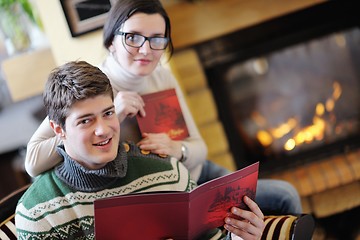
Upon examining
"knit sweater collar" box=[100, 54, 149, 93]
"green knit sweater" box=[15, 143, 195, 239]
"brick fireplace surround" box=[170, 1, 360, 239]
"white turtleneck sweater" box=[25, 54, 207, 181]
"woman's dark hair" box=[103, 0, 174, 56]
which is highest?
"woman's dark hair" box=[103, 0, 174, 56]

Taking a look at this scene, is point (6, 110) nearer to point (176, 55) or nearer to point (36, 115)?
point (36, 115)

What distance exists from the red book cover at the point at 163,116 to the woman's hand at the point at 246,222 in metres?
0.41

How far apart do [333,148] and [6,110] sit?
5.20 ft

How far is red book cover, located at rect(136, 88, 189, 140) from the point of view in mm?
1444

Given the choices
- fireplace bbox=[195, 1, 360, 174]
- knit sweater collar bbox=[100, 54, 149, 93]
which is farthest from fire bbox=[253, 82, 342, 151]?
knit sweater collar bbox=[100, 54, 149, 93]

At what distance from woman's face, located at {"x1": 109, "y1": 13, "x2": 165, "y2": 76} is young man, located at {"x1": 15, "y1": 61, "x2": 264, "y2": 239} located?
0.28 m

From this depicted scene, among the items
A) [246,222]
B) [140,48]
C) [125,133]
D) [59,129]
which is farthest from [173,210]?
[140,48]

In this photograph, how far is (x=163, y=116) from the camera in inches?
58.1

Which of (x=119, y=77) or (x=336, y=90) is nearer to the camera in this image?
(x=119, y=77)

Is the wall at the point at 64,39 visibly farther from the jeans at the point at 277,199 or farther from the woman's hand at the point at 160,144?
the jeans at the point at 277,199

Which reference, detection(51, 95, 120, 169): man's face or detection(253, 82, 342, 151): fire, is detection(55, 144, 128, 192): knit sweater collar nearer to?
detection(51, 95, 120, 169): man's face

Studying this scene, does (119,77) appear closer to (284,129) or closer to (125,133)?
(125,133)

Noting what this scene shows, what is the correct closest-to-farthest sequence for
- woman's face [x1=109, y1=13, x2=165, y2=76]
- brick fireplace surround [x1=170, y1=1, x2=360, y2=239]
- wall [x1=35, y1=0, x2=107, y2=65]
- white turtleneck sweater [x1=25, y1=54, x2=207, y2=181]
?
white turtleneck sweater [x1=25, y1=54, x2=207, y2=181] < woman's face [x1=109, y1=13, x2=165, y2=76] < wall [x1=35, y1=0, x2=107, y2=65] < brick fireplace surround [x1=170, y1=1, x2=360, y2=239]

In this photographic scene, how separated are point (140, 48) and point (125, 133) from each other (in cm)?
23
